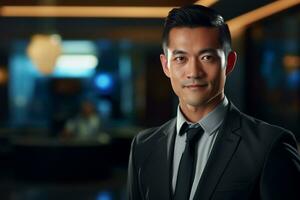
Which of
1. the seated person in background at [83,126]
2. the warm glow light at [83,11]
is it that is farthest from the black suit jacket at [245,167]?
the seated person in background at [83,126]

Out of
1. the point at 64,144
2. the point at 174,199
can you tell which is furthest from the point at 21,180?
the point at 174,199

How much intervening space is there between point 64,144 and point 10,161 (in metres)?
2.84

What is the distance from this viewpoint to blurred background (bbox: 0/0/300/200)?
22.4ft

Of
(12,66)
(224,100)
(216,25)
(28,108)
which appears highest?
(216,25)

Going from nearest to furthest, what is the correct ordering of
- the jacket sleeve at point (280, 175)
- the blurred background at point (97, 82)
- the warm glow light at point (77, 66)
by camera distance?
the jacket sleeve at point (280, 175) → the blurred background at point (97, 82) → the warm glow light at point (77, 66)

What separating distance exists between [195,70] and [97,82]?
1219 cm

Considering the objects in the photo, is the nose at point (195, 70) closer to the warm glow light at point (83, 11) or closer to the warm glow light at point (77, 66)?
the warm glow light at point (83, 11)

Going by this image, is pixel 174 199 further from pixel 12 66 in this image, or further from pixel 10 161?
pixel 12 66

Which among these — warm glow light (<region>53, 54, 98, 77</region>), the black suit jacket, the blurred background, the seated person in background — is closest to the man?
the black suit jacket

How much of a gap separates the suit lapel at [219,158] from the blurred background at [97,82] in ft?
6.08

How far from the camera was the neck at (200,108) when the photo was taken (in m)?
1.13

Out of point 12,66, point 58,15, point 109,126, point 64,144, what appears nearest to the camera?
point 58,15

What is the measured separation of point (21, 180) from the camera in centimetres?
948

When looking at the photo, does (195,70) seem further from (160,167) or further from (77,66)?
(77,66)
